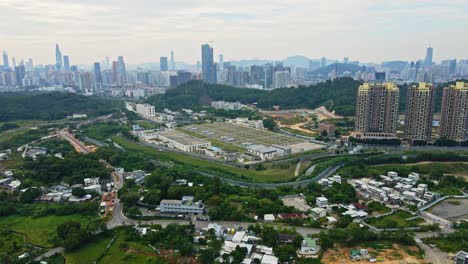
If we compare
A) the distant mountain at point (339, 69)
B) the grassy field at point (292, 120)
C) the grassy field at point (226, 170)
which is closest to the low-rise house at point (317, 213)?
the grassy field at point (226, 170)

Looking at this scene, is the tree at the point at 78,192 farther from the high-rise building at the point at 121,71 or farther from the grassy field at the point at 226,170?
the high-rise building at the point at 121,71

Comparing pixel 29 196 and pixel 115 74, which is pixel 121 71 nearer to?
pixel 115 74

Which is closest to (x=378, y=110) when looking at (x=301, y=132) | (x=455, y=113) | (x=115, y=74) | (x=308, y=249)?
(x=455, y=113)

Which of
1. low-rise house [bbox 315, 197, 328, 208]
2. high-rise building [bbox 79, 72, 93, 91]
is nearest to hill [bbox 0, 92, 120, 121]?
high-rise building [bbox 79, 72, 93, 91]

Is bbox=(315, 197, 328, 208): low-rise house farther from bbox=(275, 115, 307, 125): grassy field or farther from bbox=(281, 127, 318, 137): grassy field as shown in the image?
bbox=(275, 115, 307, 125): grassy field

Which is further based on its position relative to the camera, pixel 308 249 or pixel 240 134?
pixel 240 134
